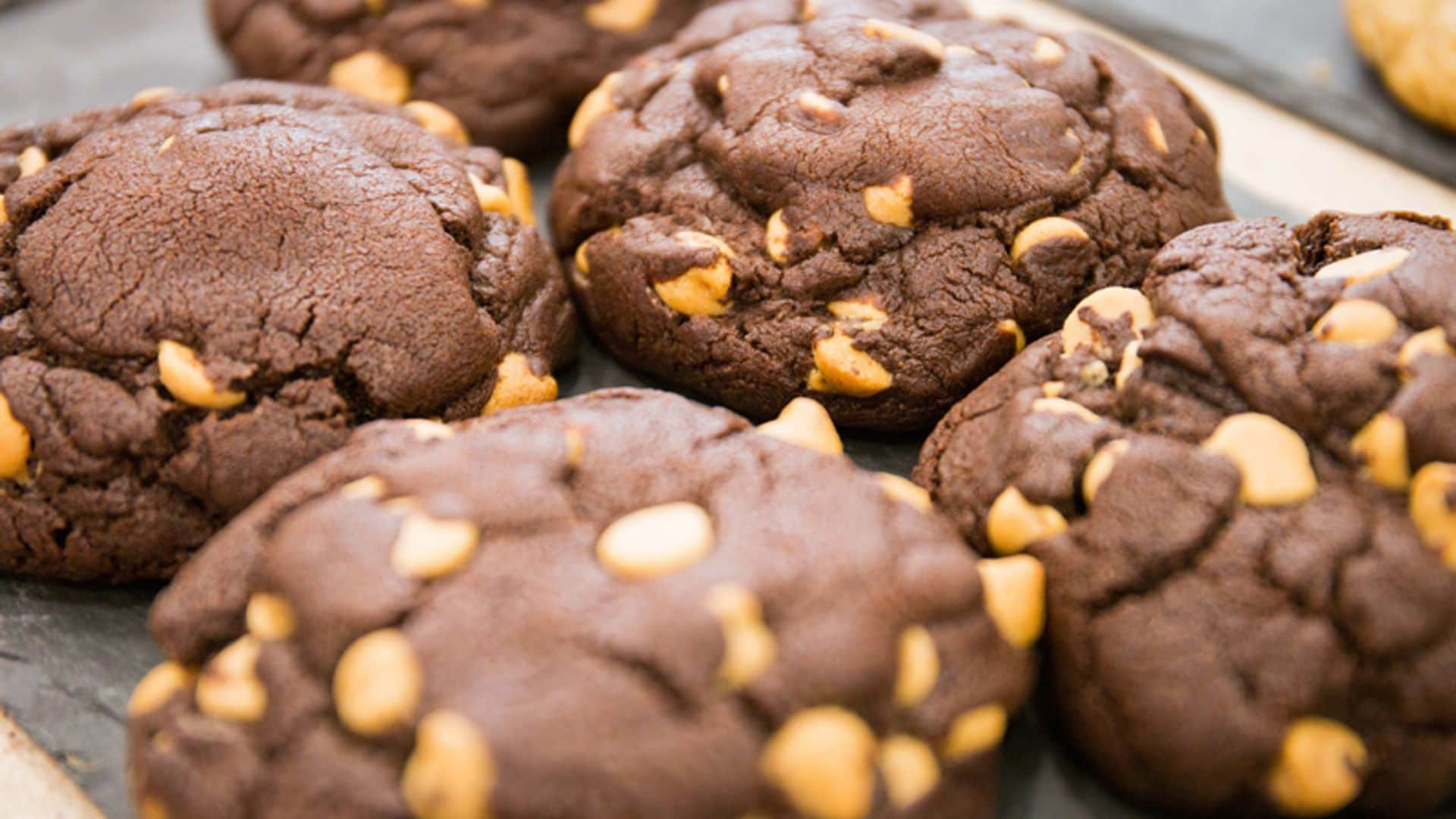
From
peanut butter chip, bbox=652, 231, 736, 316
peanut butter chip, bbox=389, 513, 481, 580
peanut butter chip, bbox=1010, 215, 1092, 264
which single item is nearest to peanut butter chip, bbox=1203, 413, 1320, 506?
peanut butter chip, bbox=1010, 215, 1092, 264

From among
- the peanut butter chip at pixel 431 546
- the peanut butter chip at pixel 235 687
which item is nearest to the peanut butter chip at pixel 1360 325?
the peanut butter chip at pixel 431 546

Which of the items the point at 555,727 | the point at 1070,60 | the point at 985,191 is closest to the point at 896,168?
the point at 985,191

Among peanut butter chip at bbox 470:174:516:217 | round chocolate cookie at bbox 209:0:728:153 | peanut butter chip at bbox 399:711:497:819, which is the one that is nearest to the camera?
peanut butter chip at bbox 399:711:497:819

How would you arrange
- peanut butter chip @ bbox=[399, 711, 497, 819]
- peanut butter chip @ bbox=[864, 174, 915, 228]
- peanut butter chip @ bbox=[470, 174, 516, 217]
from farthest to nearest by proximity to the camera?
peanut butter chip @ bbox=[470, 174, 516, 217]
peanut butter chip @ bbox=[864, 174, 915, 228]
peanut butter chip @ bbox=[399, 711, 497, 819]

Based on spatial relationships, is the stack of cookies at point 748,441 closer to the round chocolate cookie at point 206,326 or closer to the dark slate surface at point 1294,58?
the round chocolate cookie at point 206,326

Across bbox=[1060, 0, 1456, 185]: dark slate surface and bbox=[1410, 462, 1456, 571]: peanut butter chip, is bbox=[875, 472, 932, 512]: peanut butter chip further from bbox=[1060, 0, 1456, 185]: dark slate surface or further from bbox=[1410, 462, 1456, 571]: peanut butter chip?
bbox=[1060, 0, 1456, 185]: dark slate surface

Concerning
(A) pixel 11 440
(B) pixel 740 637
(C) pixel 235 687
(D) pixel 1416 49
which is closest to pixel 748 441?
(B) pixel 740 637
